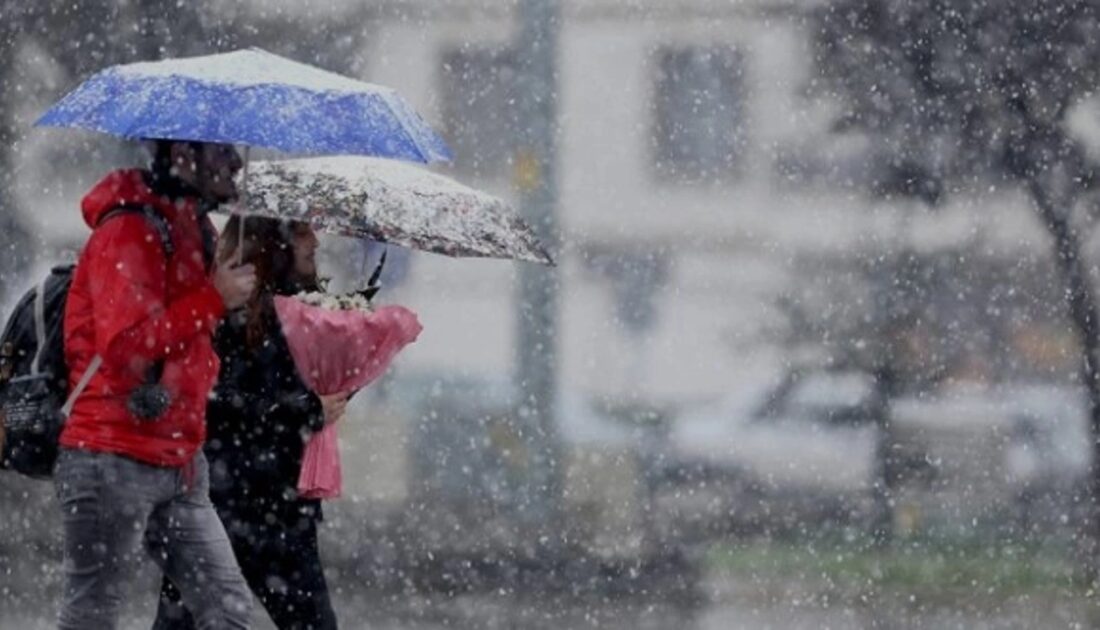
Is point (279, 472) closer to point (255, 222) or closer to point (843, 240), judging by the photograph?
point (255, 222)

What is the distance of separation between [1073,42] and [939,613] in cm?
337

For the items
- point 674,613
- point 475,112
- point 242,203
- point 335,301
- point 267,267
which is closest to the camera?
point 242,203

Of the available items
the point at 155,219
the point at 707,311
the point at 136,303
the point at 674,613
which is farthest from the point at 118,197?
the point at 707,311

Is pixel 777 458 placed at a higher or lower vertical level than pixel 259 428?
higher

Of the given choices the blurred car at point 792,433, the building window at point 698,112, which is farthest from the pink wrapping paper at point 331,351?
the building window at point 698,112

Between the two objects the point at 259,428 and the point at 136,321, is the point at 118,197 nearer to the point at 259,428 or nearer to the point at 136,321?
the point at 136,321

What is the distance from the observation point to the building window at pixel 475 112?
758 inches

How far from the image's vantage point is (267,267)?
20.6 feet

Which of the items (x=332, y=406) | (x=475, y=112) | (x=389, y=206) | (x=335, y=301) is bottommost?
(x=332, y=406)

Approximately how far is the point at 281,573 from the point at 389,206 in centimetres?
96

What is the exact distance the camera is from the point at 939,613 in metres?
11.0

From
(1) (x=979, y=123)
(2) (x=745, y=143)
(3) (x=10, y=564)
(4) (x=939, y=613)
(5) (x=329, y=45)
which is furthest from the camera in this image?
(2) (x=745, y=143)

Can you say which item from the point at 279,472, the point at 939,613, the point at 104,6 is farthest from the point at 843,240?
the point at 279,472

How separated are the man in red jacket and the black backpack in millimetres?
51
